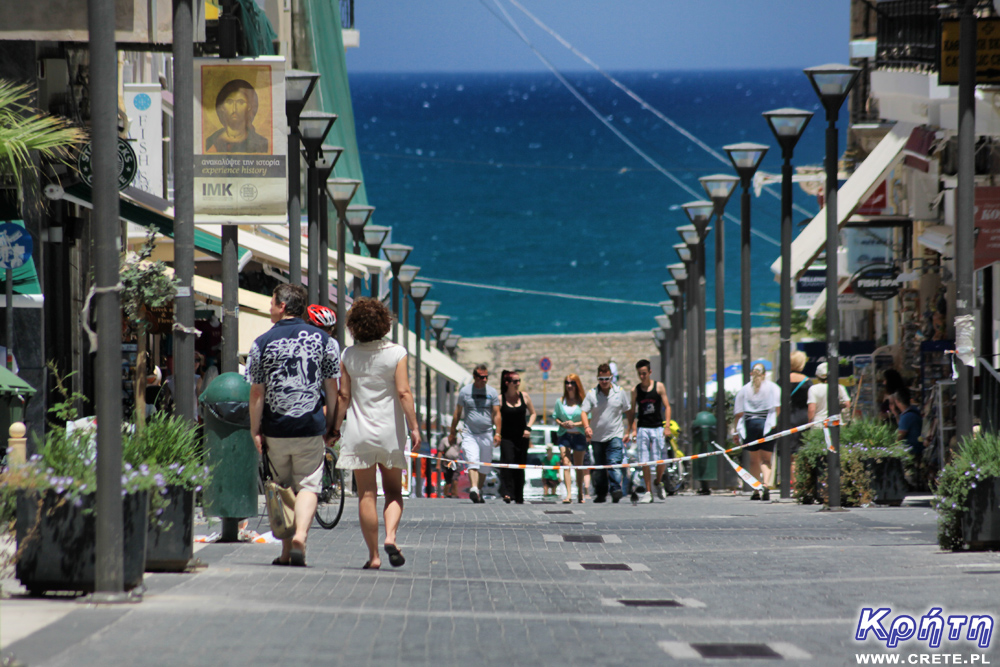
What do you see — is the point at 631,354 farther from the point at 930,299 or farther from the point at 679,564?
the point at 679,564

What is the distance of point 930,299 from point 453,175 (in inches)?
4034

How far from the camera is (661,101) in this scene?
548ft

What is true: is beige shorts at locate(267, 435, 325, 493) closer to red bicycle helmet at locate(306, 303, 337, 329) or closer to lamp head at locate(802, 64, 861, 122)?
red bicycle helmet at locate(306, 303, 337, 329)

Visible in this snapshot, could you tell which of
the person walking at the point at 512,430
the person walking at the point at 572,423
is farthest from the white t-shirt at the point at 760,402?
the person walking at the point at 512,430

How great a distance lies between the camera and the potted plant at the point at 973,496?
10.3 m

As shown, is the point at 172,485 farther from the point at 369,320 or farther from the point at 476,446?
the point at 476,446

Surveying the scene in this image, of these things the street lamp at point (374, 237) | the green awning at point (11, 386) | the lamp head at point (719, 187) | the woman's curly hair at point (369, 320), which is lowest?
the green awning at point (11, 386)

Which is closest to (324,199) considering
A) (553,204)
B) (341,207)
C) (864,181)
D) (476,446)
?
(341,207)

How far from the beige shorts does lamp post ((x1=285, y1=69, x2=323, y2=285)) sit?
9268 mm

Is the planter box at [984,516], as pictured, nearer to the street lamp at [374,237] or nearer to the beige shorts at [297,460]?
the beige shorts at [297,460]

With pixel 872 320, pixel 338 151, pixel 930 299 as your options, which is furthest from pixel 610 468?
pixel 872 320

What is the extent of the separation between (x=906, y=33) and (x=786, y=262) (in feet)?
21.2

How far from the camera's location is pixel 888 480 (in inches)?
649

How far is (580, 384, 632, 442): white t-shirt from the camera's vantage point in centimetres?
1856
